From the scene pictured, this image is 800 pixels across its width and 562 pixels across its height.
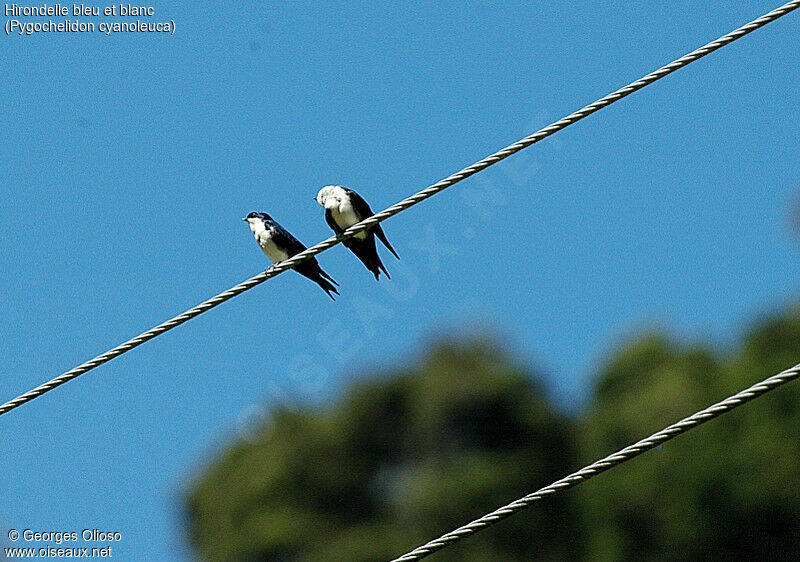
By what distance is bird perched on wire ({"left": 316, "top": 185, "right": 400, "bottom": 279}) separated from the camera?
9.29 metres

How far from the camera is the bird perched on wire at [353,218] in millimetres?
9289

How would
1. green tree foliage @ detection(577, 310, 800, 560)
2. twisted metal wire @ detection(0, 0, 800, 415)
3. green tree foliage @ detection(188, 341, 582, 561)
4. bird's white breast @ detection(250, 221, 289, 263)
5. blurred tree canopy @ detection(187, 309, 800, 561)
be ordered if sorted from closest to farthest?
twisted metal wire @ detection(0, 0, 800, 415), bird's white breast @ detection(250, 221, 289, 263), green tree foliage @ detection(577, 310, 800, 560), blurred tree canopy @ detection(187, 309, 800, 561), green tree foliage @ detection(188, 341, 582, 561)

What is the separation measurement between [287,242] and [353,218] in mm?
648

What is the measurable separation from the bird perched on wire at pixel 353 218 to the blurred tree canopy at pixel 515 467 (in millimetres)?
25438

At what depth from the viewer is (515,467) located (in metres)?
39.9

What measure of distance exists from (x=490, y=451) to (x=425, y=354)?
4.31 m

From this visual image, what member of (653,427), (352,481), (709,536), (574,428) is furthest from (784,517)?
(352,481)

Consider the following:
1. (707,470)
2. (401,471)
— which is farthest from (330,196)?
(401,471)

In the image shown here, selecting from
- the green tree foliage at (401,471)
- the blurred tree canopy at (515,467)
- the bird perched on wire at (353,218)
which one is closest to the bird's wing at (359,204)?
the bird perched on wire at (353,218)

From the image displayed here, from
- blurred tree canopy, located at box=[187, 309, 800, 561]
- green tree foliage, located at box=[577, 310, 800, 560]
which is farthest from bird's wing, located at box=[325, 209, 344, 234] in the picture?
blurred tree canopy, located at box=[187, 309, 800, 561]

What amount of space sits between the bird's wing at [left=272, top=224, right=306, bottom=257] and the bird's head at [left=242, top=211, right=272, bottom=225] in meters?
0.22

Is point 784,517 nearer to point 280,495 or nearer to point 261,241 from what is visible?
point 280,495

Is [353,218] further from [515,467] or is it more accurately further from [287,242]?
[515,467]

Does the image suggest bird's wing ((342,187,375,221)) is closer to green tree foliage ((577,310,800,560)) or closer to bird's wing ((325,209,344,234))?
bird's wing ((325,209,344,234))
